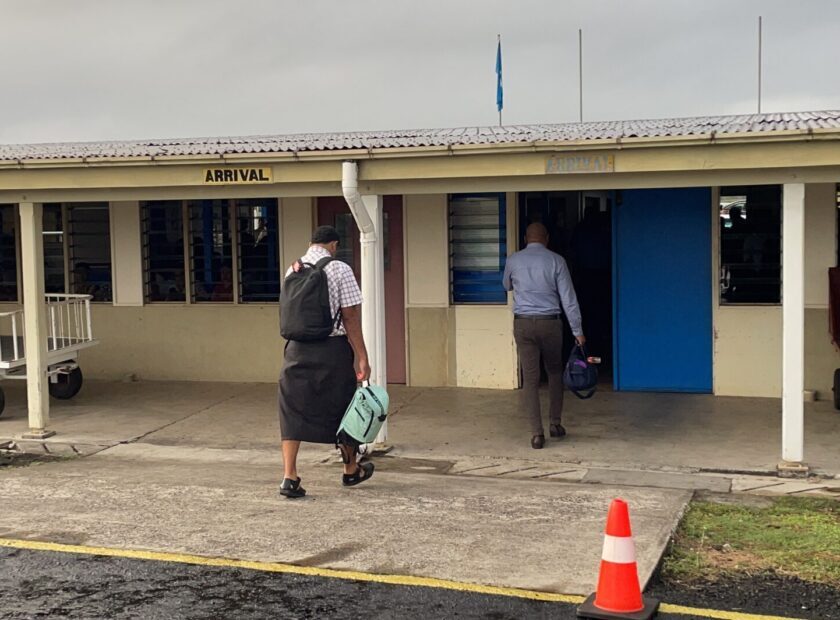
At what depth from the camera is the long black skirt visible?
6.66m

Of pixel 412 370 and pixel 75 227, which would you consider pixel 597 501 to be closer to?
pixel 412 370

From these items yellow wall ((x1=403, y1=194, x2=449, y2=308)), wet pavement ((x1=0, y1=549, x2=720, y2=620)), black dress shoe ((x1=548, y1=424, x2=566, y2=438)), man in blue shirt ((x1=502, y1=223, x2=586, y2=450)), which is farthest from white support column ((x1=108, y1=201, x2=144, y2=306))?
wet pavement ((x1=0, y1=549, x2=720, y2=620))

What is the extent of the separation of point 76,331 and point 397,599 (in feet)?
23.2

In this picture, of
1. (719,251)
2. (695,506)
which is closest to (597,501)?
(695,506)

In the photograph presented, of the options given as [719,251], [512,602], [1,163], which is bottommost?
[512,602]

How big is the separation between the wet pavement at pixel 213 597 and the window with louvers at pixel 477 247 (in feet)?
18.9

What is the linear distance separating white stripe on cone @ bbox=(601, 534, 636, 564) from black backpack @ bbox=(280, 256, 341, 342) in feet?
8.60

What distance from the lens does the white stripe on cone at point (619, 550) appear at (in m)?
→ 4.55

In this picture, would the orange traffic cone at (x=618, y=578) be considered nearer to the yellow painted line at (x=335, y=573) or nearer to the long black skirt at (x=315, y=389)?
the yellow painted line at (x=335, y=573)

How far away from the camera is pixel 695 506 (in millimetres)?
6551

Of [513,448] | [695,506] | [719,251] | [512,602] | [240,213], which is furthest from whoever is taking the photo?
[240,213]

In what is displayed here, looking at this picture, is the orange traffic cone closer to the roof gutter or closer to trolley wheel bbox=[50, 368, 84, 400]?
the roof gutter

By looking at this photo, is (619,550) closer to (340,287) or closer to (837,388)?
(340,287)

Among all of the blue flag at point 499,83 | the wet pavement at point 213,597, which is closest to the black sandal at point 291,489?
the wet pavement at point 213,597
